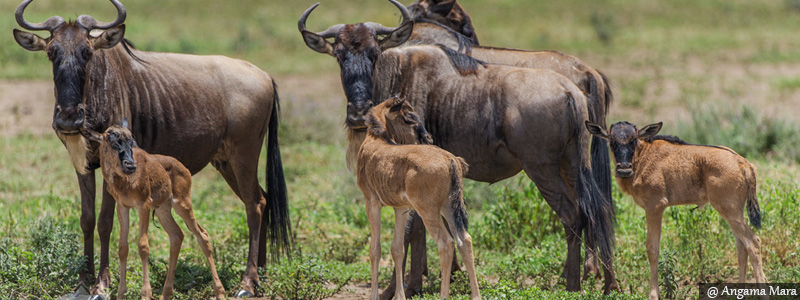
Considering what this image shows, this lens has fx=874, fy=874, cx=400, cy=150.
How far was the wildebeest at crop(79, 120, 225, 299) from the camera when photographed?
18.3ft

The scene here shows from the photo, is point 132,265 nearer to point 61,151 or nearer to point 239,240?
point 239,240

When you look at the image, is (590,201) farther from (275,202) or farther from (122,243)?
(122,243)

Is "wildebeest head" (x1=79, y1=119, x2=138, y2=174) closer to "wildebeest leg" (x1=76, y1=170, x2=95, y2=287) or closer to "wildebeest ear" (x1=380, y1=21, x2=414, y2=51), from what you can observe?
"wildebeest leg" (x1=76, y1=170, x2=95, y2=287)

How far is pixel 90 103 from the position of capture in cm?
622

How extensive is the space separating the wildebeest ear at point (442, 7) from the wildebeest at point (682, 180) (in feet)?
11.7

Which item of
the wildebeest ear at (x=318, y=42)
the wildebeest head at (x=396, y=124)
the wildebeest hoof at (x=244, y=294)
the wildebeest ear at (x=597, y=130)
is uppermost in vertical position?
Result: the wildebeest ear at (x=318, y=42)

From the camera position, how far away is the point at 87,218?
6.59m

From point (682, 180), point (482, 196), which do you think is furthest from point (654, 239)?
point (482, 196)

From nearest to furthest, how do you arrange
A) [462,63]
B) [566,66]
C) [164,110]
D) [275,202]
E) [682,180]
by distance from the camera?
[682,180], [462,63], [164,110], [566,66], [275,202]

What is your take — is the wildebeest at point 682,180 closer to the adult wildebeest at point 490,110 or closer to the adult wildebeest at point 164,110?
the adult wildebeest at point 490,110

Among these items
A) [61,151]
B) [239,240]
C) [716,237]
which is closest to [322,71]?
[61,151]

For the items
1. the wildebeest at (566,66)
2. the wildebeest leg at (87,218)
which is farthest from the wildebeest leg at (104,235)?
the wildebeest at (566,66)

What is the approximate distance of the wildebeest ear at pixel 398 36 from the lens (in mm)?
6609

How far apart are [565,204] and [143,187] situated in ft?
9.98
